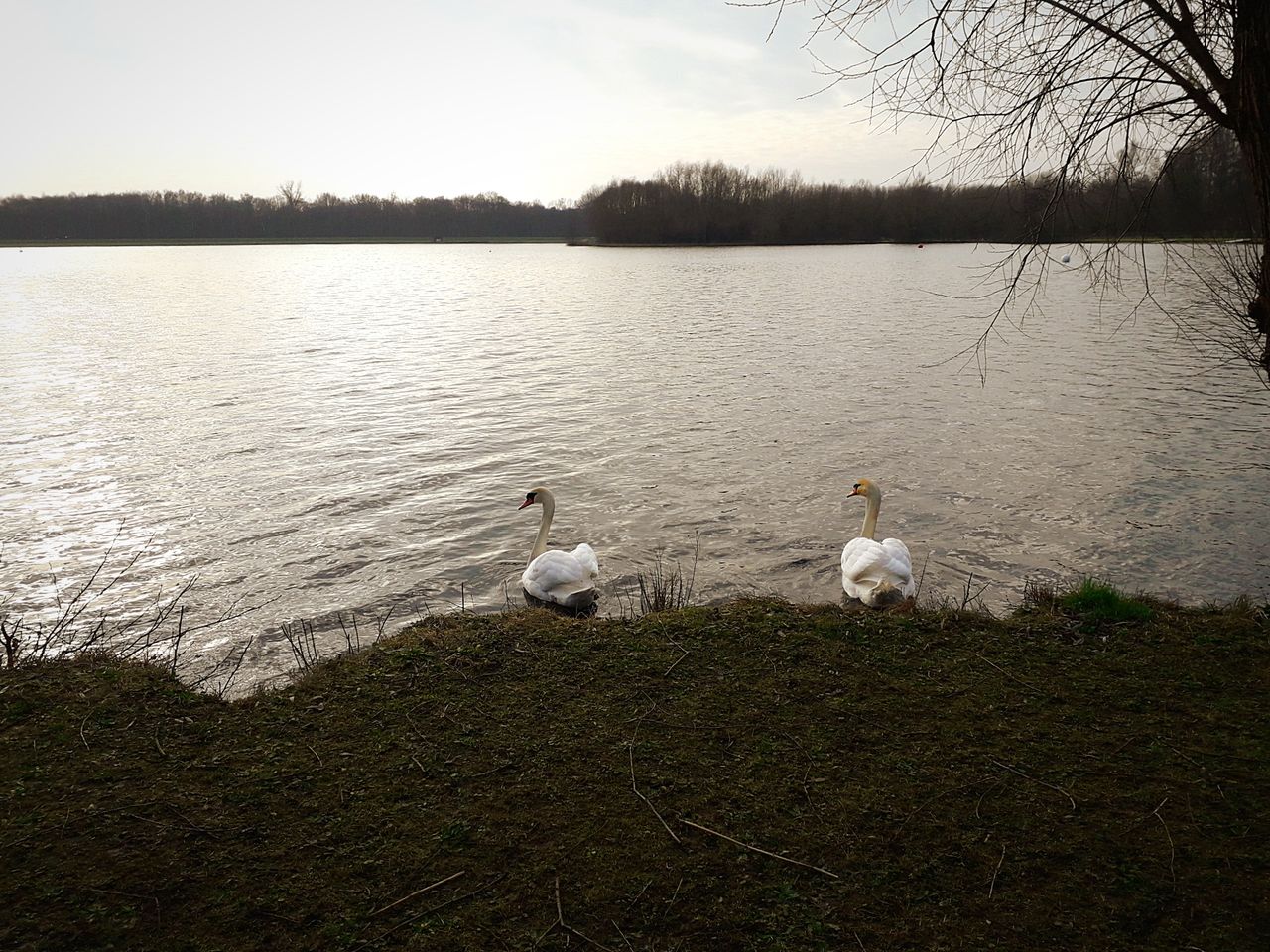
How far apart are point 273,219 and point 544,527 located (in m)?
169

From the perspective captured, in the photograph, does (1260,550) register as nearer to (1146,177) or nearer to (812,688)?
(1146,177)

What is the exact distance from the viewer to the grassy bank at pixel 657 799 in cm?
259

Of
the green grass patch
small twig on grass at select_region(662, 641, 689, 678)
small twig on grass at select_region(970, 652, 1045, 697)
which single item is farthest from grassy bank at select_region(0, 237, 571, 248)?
small twig on grass at select_region(970, 652, 1045, 697)

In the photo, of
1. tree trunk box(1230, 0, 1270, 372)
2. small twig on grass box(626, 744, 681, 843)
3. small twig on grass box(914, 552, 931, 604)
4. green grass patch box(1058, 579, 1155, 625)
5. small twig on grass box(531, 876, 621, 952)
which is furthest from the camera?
small twig on grass box(914, 552, 931, 604)

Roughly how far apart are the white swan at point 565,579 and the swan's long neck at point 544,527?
37 cm

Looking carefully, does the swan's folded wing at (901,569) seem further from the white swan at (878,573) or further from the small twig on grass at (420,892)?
the small twig on grass at (420,892)

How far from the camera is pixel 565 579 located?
682 cm

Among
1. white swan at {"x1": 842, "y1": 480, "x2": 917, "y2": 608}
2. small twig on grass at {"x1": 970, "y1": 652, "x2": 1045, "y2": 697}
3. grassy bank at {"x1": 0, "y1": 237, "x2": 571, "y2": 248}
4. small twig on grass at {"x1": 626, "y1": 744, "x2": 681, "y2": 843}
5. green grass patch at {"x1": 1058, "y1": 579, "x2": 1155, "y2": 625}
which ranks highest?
grassy bank at {"x1": 0, "y1": 237, "x2": 571, "y2": 248}

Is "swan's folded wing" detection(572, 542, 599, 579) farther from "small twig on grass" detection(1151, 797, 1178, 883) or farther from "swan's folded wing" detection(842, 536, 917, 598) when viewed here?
"small twig on grass" detection(1151, 797, 1178, 883)

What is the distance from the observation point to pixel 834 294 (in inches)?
1464

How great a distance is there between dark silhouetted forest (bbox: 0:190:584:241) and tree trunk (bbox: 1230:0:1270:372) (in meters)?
155

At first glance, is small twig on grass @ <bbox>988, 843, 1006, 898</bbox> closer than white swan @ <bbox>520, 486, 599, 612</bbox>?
Yes

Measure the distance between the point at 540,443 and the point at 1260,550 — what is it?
364 inches

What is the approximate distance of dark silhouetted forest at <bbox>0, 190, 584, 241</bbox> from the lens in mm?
138000
